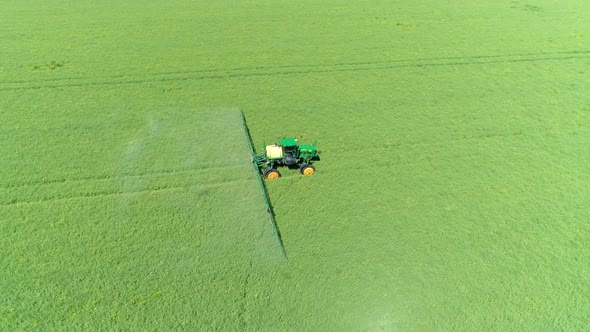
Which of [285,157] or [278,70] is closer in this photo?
[285,157]

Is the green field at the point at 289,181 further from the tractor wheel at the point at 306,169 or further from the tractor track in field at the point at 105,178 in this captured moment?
the tractor wheel at the point at 306,169

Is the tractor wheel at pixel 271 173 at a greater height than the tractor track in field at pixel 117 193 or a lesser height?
lesser

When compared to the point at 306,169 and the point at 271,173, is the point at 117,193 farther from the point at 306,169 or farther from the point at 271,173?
the point at 306,169

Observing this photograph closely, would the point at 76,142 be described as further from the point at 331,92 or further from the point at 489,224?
the point at 489,224

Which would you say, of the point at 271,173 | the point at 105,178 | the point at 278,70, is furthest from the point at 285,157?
the point at 278,70

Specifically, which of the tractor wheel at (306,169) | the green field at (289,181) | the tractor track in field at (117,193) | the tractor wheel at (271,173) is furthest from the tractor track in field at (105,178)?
the tractor wheel at (306,169)

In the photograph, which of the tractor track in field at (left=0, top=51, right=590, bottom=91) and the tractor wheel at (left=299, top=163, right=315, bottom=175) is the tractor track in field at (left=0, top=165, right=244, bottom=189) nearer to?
the tractor wheel at (left=299, top=163, right=315, bottom=175)
